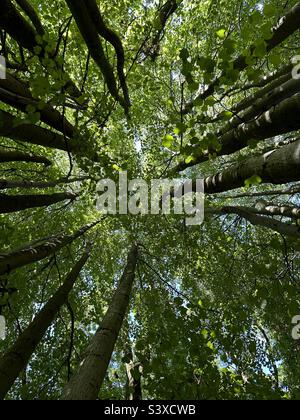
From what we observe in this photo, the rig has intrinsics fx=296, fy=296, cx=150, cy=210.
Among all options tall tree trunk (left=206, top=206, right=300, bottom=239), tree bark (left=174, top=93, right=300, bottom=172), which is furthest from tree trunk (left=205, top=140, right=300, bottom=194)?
tall tree trunk (left=206, top=206, right=300, bottom=239)

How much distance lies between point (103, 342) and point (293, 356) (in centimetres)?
548

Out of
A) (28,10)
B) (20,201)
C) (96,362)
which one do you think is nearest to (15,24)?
(28,10)

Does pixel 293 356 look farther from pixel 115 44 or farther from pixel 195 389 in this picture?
pixel 115 44

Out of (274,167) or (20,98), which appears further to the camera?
(20,98)

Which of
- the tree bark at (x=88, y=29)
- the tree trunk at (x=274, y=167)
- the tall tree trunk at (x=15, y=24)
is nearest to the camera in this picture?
the tree trunk at (x=274, y=167)

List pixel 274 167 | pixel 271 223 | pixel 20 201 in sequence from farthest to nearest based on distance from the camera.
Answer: pixel 20 201, pixel 271 223, pixel 274 167

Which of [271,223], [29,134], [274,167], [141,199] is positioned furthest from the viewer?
[141,199]

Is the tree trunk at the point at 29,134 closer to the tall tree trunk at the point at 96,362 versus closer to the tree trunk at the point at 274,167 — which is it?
the tree trunk at the point at 274,167

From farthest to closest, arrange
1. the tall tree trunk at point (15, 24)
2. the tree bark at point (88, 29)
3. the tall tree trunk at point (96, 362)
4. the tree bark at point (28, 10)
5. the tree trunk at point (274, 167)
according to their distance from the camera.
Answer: the tree bark at point (28, 10), the tall tree trunk at point (15, 24), the tree bark at point (88, 29), the tall tree trunk at point (96, 362), the tree trunk at point (274, 167)

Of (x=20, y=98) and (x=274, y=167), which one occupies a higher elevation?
(x=20, y=98)

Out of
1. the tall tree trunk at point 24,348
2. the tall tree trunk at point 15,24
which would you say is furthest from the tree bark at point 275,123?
the tall tree trunk at point 24,348

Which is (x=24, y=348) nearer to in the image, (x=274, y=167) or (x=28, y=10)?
(x=274, y=167)
